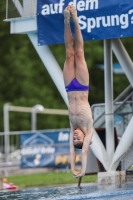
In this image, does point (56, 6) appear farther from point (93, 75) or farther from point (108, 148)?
point (93, 75)

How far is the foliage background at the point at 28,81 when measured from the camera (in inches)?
1526

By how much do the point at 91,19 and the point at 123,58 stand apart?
131 cm

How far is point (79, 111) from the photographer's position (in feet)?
40.0

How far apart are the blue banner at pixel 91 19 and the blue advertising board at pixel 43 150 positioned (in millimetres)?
9819

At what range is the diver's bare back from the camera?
12.0 m

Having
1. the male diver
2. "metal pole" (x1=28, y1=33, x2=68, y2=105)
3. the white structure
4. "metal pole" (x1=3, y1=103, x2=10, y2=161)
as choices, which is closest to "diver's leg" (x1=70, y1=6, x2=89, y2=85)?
the male diver

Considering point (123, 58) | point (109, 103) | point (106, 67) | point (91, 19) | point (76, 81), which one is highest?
point (91, 19)

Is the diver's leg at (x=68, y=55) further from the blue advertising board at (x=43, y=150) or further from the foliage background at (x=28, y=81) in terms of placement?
the foliage background at (x=28, y=81)

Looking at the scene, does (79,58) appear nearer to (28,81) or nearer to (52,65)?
(52,65)

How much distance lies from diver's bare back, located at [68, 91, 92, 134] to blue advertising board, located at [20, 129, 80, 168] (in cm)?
1226

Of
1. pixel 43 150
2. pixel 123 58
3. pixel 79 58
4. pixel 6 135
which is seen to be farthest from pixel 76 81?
pixel 6 135

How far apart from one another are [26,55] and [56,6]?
2748 centimetres

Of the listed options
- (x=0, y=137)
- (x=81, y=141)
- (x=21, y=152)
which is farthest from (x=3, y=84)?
(x=81, y=141)

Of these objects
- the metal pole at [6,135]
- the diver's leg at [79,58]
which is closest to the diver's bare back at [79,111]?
the diver's leg at [79,58]
